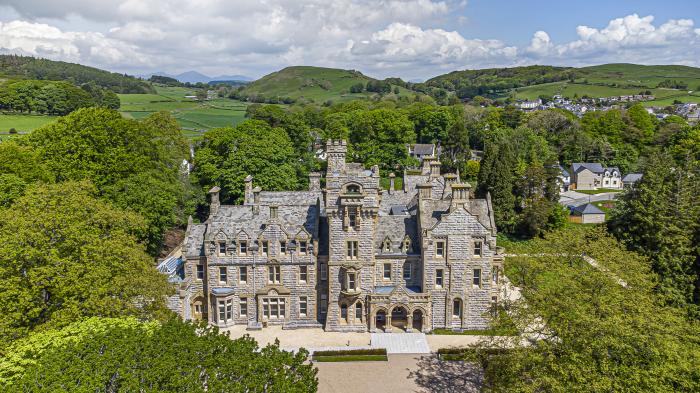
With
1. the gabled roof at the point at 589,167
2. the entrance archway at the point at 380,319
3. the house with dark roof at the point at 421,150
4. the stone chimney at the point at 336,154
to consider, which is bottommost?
the entrance archway at the point at 380,319

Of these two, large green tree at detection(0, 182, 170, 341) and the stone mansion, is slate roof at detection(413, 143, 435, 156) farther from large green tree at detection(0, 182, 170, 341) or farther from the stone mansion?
large green tree at detection(0, 182, 170, 341)

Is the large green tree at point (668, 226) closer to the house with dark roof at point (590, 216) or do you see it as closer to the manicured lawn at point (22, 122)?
the house with dark roof at point (590, 216)

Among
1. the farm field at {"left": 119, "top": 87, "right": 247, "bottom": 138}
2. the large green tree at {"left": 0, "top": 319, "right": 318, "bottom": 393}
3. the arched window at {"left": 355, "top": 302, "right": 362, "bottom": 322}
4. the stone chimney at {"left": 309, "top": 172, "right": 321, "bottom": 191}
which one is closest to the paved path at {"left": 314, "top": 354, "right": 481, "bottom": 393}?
the arched window at {"left": 355, "top": 302, "right": 362, "bottom": 322}

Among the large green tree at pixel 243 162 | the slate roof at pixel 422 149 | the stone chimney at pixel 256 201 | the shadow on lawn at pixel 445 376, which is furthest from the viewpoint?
the slate roof at pixel 422 149

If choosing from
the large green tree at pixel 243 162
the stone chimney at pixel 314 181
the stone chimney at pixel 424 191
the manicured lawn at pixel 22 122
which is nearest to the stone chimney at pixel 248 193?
the stone chimney at pixel 314 181

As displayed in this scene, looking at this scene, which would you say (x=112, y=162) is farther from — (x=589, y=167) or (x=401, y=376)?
(x=589, y=167)

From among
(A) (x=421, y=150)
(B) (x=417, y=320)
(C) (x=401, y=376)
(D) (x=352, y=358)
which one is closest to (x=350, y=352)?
(D) (x=352, y=358)
